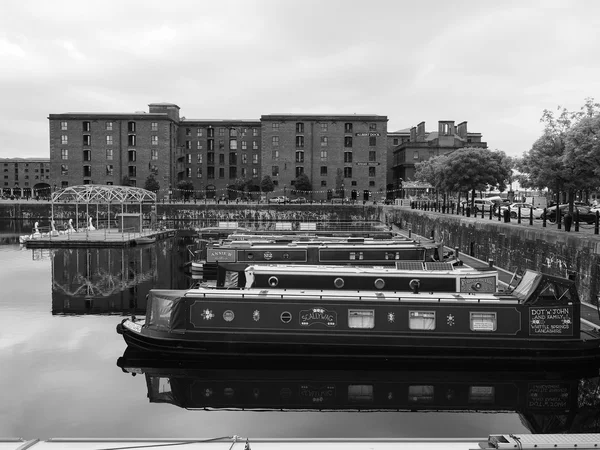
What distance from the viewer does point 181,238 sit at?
63.5 metres

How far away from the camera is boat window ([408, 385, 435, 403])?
15727 mm

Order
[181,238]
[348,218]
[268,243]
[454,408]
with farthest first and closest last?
[348,218] → [181,238] → [268,243] → [454,408]

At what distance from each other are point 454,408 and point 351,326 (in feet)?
13.4

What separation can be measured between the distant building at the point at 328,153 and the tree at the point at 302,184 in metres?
1.75

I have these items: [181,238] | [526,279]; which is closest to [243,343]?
[526,279]

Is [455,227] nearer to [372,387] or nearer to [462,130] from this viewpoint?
[372,387]

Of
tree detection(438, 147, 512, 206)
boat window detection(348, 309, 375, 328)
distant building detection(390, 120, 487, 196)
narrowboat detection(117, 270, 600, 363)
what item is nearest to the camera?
narrowboat detection(117, 270, 600, 363)

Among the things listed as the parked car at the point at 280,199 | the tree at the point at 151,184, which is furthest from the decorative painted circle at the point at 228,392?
the tree at the point at 151,184

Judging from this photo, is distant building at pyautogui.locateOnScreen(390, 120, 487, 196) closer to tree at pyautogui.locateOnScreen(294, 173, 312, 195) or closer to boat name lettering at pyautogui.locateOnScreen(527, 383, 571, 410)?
tree at pyautogui.locateOnScreen(294, 173, 312, 195)

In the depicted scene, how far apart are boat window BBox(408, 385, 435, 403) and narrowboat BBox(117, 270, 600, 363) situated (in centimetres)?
153

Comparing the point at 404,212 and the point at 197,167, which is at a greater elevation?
the point at 197,167

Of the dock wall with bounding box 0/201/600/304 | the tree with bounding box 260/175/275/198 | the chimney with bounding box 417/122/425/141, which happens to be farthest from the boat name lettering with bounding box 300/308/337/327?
the chimney with bounding box 417/122/425/141

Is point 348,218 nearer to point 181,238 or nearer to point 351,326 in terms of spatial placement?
point 181,238

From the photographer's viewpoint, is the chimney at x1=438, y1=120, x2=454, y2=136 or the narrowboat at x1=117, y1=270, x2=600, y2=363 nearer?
the narrowboat at x1=117, y1=270, x2=600, y2=363
